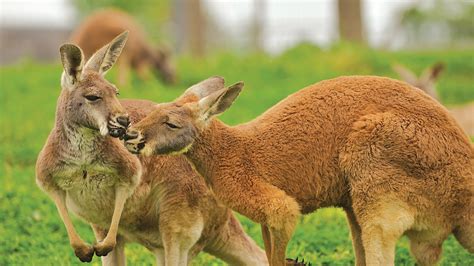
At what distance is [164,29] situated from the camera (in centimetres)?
2948

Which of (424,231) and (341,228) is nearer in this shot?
(424,231)

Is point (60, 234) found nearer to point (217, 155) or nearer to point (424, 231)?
point (217, 155)

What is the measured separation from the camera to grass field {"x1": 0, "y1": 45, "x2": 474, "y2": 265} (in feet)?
22.9

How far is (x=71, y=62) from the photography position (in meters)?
5.60

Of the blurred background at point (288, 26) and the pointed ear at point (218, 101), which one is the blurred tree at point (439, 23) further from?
the pointed ear at point (218, 101)

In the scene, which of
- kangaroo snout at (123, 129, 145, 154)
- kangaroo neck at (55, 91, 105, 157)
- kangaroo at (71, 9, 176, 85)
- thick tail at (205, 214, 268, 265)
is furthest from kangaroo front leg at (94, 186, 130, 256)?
kangaroo at (71, 9, 176, 85)

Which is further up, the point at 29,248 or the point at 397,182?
the point at 397,182

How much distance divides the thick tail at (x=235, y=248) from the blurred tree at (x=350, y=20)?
34.5ft

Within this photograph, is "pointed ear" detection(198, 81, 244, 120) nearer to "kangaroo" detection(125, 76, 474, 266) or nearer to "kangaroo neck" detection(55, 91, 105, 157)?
"kangaroo" detection(125, 76, 474, 266)

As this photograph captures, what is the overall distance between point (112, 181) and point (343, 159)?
1316 millimetres

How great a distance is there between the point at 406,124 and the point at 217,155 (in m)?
1.05

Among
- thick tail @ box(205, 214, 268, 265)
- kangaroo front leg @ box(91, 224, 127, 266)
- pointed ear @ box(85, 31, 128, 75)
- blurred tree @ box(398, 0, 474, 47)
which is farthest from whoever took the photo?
blurred tree @ box(398, 0, 474, 47)

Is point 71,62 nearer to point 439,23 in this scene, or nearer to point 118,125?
point 118,125

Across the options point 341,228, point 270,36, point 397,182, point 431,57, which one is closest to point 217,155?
point 397,182
